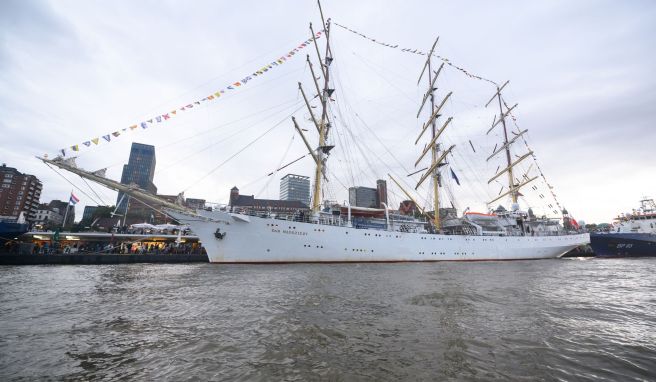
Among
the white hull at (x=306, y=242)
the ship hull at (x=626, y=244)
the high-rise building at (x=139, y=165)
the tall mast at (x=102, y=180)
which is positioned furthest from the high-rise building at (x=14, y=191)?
the ship hull at (x=626, y=244)

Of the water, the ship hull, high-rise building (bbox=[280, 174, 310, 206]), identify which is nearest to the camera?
the water

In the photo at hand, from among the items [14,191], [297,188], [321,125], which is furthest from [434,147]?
[14,191]

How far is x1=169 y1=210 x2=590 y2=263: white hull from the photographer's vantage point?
2298 centimetres

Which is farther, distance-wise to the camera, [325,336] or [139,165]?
[139,165]

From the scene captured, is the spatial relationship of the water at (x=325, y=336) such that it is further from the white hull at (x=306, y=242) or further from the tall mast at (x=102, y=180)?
the white hull at (x=306, y=242)

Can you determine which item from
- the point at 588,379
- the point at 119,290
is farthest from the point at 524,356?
the point at 119,290

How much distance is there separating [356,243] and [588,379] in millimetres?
23082

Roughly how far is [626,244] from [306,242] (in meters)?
47.6

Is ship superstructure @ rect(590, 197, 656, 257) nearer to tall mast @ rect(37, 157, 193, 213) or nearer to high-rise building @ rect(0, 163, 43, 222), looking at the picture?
tall mast @ rect(37, 157, 193, 213)

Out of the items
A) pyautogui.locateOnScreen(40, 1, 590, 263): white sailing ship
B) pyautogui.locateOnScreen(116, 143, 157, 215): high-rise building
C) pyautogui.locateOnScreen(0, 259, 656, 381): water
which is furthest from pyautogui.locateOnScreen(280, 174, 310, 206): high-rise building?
pyautogui.locateOnScreen(0, 259, 656, 381): water

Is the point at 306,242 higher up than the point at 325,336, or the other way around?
the point at 306,242

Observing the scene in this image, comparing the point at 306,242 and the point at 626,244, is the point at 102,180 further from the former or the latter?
the point at 626,244

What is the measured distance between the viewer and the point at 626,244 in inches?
1526

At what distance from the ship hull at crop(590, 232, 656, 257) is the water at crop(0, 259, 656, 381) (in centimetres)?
4028
